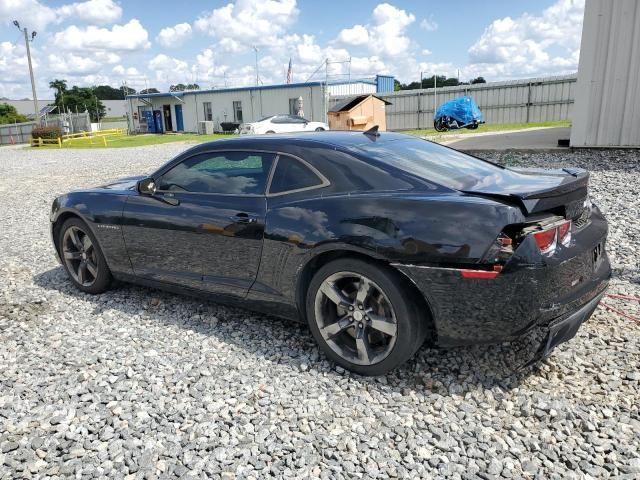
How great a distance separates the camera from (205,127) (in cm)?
3691

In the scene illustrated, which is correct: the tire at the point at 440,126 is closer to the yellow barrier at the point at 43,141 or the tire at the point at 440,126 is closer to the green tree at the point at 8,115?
the yellow barrier at the point at 43,141

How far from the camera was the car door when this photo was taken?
11.8 feet

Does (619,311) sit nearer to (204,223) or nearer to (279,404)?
(279,404)

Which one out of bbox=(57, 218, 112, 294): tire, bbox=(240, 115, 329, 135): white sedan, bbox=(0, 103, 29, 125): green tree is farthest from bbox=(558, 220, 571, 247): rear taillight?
bbox=(0, 103, 29, 125): green tree

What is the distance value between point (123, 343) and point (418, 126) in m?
28.7

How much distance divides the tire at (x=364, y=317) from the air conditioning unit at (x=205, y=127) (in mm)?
35496

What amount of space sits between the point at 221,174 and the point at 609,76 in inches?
358

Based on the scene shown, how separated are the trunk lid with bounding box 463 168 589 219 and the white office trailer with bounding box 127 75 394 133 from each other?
2965 centimetres

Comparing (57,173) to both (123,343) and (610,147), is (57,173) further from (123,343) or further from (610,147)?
(610,147)


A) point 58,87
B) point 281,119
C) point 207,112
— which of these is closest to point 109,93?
point 58,87

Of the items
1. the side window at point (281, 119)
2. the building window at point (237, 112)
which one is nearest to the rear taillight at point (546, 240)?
the side window at point (281, 119)

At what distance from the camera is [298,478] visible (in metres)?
2.39

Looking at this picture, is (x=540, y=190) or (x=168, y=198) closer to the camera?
(x=540, y=190)

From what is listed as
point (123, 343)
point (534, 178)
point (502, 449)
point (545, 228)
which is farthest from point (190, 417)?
point (534, 178)
